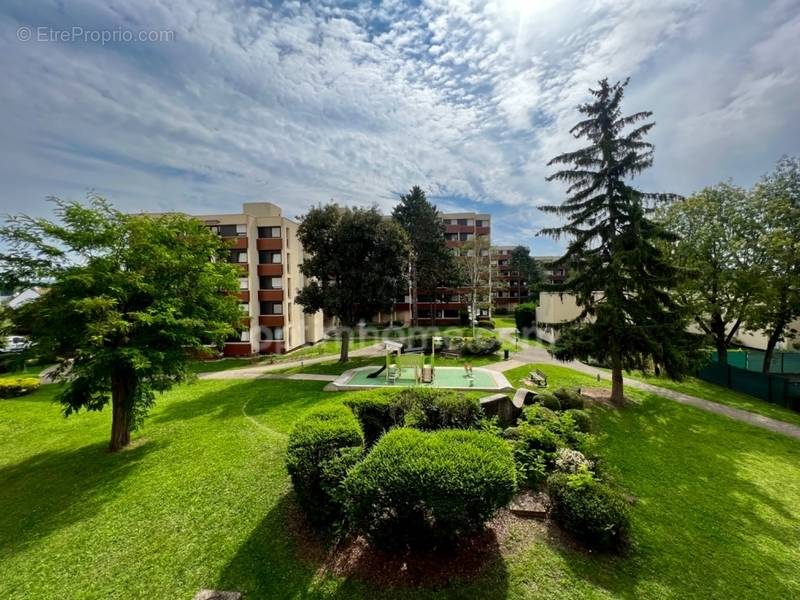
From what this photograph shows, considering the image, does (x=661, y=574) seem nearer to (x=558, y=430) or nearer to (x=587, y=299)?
(x=558, y=430)

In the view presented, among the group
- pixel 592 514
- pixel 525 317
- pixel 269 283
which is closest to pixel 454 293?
pixel 525 317

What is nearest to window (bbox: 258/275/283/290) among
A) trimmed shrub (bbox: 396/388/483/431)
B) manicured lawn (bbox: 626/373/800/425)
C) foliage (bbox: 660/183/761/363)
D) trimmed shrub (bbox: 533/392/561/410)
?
trimmed shrub (bbox: 396/388/483/431)

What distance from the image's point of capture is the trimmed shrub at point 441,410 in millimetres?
8266

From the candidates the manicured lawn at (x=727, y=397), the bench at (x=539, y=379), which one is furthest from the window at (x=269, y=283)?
the manicured lawn at (x=727, y=397)

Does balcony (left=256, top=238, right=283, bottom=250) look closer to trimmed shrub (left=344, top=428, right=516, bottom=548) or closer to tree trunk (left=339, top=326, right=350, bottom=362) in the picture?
tree trunk (left=339, top=326, right=350, bottom=362)

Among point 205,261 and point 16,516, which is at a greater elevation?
point 205,261

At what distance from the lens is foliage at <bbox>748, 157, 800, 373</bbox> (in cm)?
1688

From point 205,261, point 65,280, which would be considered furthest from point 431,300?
point 65,280

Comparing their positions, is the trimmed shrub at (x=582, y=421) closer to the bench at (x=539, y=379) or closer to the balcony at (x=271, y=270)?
the bench at (x=539, y=379)

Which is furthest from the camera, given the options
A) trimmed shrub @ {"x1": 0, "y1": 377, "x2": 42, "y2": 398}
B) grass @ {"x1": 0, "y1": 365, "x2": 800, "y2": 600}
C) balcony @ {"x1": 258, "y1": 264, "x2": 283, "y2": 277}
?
balcony @ {"x1": 258, "y1": 264, "x2": 283, "y2": 277}

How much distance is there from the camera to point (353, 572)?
498 cm

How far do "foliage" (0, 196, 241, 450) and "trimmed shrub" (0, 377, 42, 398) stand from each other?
13.3 meters

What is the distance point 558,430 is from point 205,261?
12276 mm

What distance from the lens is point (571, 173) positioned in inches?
530
